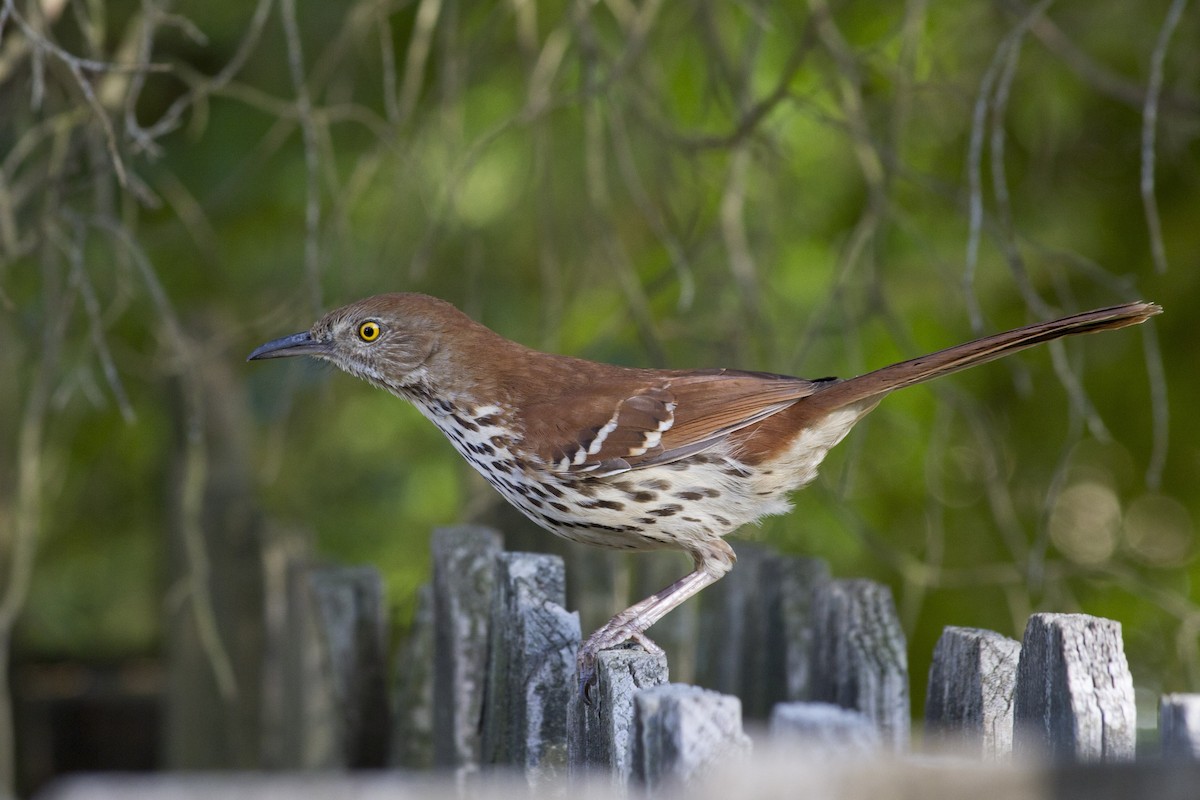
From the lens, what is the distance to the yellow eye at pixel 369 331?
10.5ft

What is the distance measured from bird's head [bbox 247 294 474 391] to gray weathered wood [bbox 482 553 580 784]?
96 cm

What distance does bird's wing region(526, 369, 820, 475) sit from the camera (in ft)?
9.52

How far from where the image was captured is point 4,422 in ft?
13.7

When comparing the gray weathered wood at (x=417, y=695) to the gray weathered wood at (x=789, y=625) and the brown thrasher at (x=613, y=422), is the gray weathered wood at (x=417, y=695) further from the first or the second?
the gray weathered wood at (x=789, y=625)

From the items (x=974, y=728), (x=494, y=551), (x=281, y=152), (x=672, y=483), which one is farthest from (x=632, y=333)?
(x=974, y=728)

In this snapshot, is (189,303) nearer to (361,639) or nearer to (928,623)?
(361,639)

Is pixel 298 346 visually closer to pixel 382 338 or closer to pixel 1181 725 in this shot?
pixel 382 338

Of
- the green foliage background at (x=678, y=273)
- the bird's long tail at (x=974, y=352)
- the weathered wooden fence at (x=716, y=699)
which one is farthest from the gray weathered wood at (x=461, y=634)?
the green foliage background at (x=678, y=273)

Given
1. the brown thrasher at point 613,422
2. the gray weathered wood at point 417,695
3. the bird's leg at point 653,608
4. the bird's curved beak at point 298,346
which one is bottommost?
the gray weathered wood at point 417,695

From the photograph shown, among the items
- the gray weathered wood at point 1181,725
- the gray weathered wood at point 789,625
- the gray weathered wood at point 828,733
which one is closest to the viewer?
the gray weathered wood at point 828,733

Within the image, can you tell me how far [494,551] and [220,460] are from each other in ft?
5.07

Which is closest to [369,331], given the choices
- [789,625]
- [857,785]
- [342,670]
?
[342,670]

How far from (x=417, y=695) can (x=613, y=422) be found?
0.71 meters

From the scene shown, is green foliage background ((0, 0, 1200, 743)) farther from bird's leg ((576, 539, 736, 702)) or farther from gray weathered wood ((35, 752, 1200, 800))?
gray weathered wood ((35, 752, 1200, 800))
